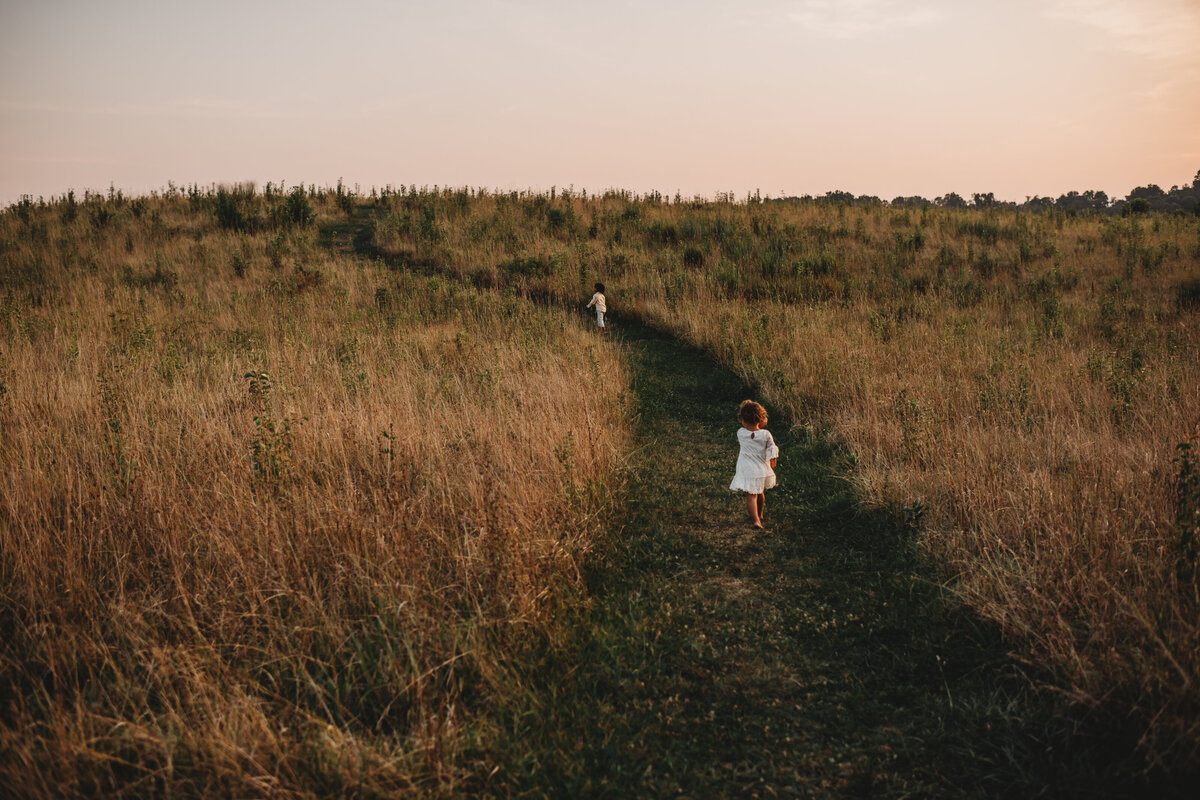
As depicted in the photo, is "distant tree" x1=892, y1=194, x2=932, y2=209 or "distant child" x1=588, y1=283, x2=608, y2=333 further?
"distant tree" x1=892, y1=194, x2=932, y2=209

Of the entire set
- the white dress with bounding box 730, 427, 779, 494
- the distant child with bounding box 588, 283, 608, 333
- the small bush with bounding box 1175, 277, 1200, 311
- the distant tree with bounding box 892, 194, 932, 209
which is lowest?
the white dress with bounding box 730, 427, 779, 494

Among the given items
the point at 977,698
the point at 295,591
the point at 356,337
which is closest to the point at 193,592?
the point at 295,591

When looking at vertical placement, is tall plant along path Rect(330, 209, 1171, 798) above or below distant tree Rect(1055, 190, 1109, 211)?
below

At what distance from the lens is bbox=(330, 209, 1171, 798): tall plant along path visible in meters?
2.51

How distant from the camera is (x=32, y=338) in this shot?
8430 millimetres

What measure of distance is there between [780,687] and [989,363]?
6542mm

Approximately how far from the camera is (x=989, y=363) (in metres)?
7.71

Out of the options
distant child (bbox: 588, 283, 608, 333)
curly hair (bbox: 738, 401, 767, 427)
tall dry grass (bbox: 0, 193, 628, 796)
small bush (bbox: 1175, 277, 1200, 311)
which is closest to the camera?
tall dry grass (bbox: 0, 193, 628, 796)

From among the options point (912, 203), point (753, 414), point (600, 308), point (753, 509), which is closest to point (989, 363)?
point (753, 414)

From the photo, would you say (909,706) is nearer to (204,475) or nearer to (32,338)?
(204,475)

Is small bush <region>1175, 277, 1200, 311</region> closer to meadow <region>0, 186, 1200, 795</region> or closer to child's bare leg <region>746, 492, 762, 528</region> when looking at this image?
meadow <region>0, 186, 1200, 795</region>

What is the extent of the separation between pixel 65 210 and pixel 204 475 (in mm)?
22081

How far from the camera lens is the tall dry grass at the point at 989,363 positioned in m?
2.99

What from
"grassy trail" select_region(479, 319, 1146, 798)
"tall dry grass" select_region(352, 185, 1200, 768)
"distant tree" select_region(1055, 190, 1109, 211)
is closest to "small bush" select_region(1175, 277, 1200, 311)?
"tall dry grass" select_region(352, 185, 1200, 768)
